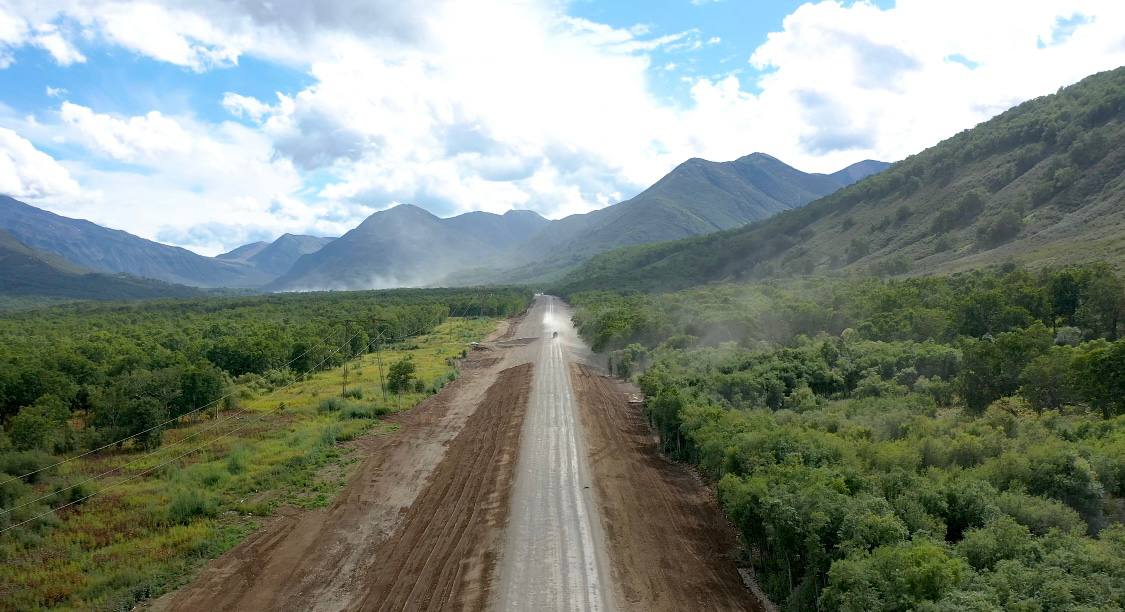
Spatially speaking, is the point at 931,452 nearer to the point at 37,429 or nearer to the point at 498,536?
the point at 498,536

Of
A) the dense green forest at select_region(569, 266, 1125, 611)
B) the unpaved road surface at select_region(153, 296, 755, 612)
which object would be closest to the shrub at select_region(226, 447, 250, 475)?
the unpaved road surface at select_region(153, 296, 755, 612)

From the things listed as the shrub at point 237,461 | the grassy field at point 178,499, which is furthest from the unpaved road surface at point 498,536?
the shrub at point 237,461

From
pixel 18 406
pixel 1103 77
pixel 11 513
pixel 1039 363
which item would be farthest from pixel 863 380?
pixel 1103 77

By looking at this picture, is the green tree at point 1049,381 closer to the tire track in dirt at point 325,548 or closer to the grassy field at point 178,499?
the tire track in dirt at point 325,548

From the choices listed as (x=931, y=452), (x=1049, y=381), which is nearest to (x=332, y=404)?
(x=931, y=452)

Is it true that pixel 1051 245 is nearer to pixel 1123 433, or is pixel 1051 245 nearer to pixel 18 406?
pixel 1123 433

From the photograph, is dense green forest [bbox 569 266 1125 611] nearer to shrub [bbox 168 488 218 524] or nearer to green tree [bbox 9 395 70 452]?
shrub [bbox 168 488 218 524]
